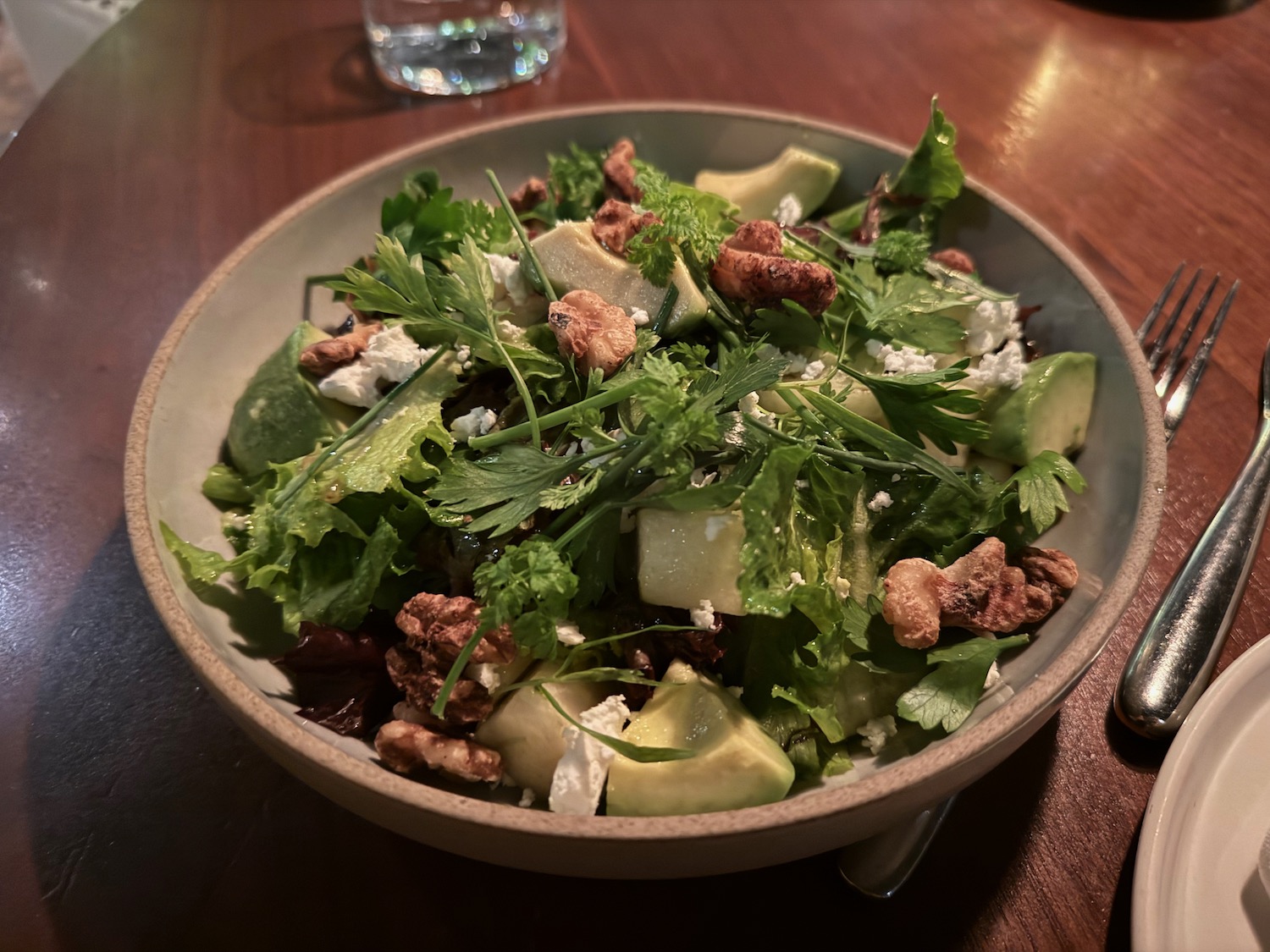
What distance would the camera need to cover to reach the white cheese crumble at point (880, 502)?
4.43 ft

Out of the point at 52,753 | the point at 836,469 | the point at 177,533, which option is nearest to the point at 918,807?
the point at 836,469

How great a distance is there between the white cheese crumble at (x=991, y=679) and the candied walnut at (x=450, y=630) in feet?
2.27

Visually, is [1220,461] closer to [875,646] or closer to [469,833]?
[875,646]

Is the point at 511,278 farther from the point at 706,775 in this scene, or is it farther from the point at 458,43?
the point at 458,43

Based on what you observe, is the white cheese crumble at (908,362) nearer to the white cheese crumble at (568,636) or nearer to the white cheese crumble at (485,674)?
the white cheese crumble at (568,636)

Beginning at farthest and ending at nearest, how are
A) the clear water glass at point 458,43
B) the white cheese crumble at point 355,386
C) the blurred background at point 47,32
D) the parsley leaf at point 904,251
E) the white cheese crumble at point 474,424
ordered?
the blurred background at point 47,32, the clear water glass at point 458,43, the parsley leaf at point 904,251, the white cheese crumble at point 355,386, the white cheese crumble at point 474,424

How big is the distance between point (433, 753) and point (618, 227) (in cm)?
95

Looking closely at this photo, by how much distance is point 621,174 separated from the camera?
1.84 m

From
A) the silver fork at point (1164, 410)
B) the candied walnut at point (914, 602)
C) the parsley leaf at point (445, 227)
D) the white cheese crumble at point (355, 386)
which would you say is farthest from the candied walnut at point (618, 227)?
the silver fork at point (1164, 410)

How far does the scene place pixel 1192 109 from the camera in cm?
261

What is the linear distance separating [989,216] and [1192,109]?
1447mm

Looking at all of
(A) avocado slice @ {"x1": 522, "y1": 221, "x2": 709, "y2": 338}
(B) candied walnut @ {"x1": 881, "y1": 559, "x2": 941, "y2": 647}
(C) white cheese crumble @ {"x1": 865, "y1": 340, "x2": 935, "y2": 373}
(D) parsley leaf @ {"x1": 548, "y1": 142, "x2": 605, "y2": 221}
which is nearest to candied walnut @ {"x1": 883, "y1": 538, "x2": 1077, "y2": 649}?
(B) candied walnut @ {"x1": 881, "y1": 559, "x2": 941, "y2": 647}

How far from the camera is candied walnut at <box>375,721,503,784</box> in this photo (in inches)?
44.1

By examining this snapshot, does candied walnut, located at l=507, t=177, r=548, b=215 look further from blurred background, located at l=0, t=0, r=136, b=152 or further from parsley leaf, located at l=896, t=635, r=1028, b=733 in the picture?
blurred background, located at l=0, t=0, r=136, b=152
